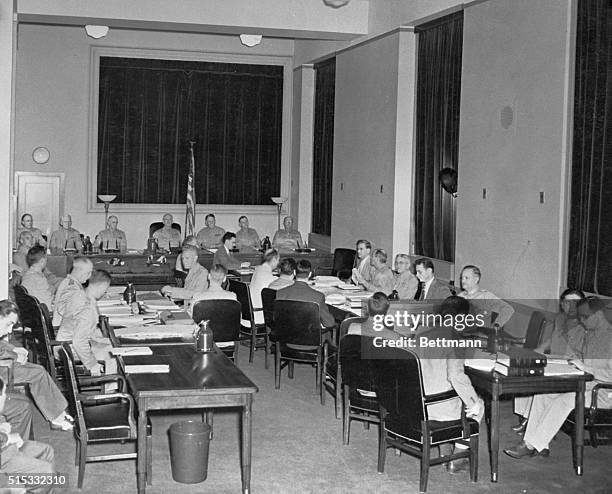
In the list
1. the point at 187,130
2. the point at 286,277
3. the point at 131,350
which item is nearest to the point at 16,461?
the point at 131,350

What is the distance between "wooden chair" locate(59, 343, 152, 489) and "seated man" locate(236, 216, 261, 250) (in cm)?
936

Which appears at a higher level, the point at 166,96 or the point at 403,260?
the point at 166,96

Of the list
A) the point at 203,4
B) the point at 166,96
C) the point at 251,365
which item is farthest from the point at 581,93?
the point at 166,96

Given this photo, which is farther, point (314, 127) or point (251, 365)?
point (314, 127)

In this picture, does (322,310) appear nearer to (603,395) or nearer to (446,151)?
(603,395)

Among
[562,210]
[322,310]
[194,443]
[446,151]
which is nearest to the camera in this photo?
[194,443]

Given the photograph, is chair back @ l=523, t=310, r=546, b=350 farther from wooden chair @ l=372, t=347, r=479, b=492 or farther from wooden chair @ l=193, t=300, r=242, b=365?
wooden chair @ l=193, t=300, r=242, b=365

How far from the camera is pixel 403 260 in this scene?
941cm

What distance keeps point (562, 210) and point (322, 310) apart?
98.9 inches

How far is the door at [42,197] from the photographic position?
1593 centimetres

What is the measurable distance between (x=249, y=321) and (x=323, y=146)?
6.94 metres

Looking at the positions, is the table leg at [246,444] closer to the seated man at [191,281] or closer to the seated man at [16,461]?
the seated man at [16,461]

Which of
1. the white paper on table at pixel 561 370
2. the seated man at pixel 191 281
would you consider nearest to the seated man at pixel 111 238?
the seated man at pixel 191 281

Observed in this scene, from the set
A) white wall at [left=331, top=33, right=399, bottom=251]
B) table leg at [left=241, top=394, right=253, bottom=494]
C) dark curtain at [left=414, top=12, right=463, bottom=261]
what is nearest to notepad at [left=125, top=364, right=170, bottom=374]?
table leg at [left=241, top=394, right=253, bottom=494]
